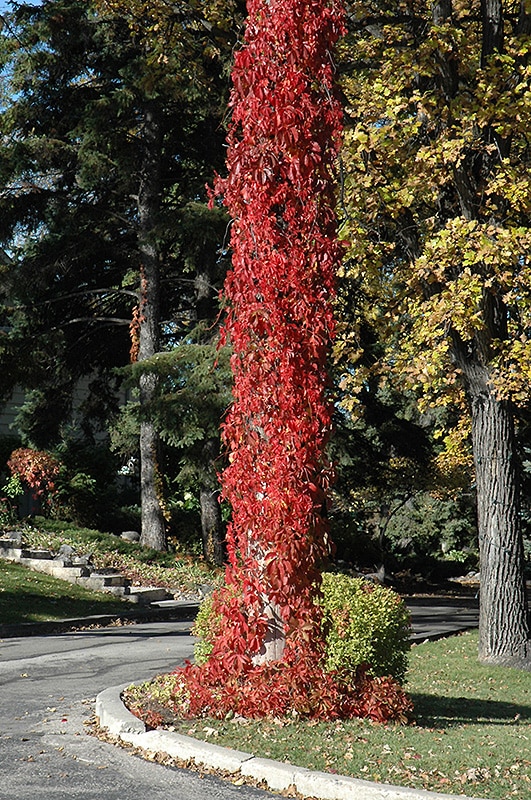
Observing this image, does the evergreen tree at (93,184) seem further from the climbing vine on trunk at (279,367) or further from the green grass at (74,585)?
the climbing vine on trunk at (279,367)

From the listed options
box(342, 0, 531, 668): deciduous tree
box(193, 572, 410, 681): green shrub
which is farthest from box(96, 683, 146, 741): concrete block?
box(342, 0, 531, 668): deciduous tree

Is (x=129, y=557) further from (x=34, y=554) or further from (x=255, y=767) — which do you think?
(x=255, y=767)

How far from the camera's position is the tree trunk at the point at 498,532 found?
13.2 m

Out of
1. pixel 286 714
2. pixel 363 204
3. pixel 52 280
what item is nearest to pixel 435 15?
pixel 363 204

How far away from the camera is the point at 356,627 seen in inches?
308

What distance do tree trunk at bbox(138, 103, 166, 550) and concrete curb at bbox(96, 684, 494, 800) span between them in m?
17.4

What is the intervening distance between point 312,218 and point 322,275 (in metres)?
0.50

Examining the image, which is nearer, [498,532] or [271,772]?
[271,772]

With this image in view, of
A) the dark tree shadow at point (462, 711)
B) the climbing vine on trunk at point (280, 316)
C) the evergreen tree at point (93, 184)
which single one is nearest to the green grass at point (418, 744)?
the dark tree shadow at point (462, 711)

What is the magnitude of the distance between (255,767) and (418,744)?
4.07 ft

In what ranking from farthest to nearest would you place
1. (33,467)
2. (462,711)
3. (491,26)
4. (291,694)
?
(33,467) → (491,26) → (462,711) → (291,694)

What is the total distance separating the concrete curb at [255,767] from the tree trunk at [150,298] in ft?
57.2

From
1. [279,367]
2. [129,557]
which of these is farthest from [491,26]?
[129,557]

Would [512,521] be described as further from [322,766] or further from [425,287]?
[322,766]
